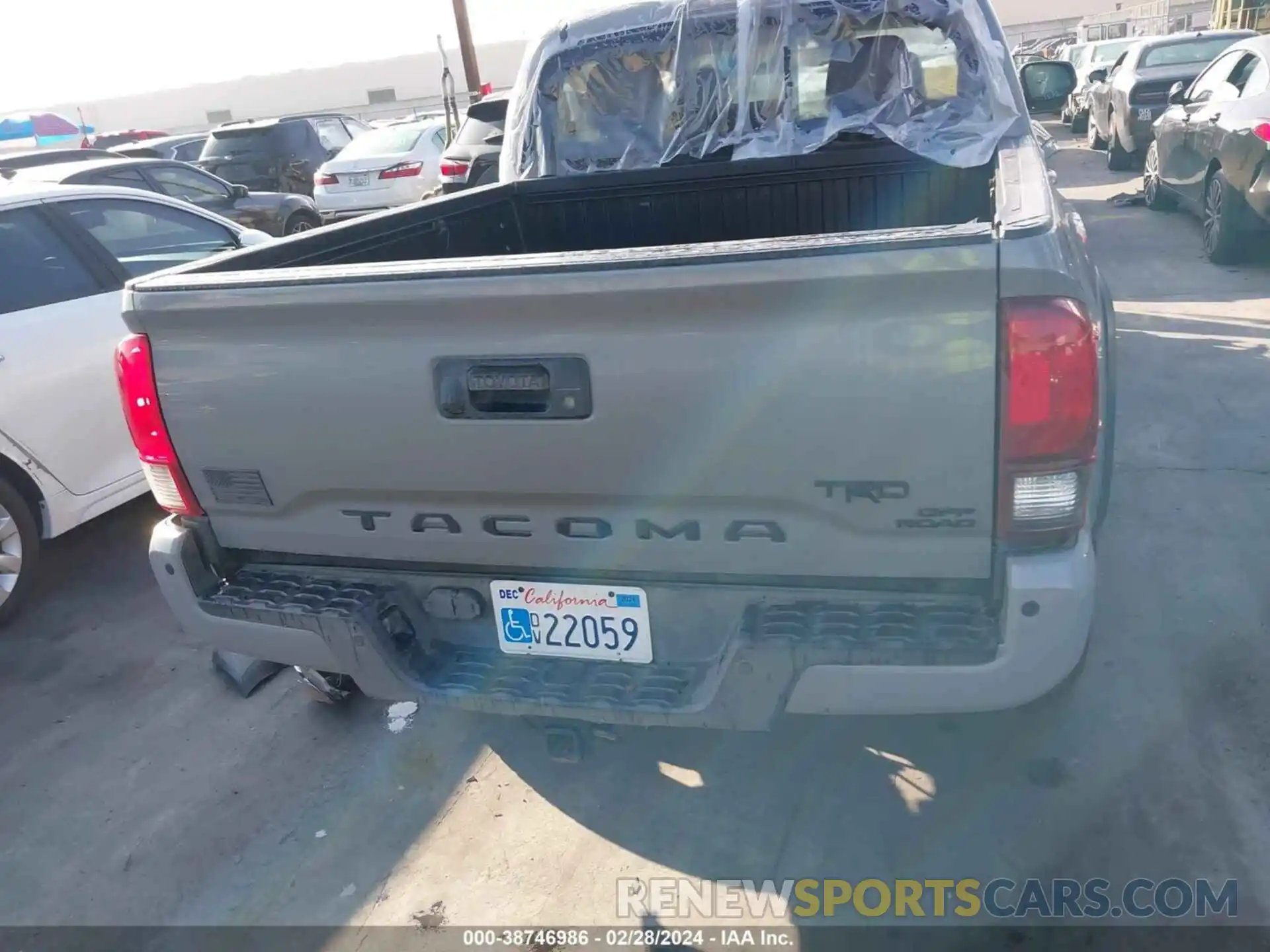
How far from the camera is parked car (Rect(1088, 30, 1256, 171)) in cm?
1145

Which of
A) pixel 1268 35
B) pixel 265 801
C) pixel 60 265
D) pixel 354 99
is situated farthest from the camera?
pixel 354 99

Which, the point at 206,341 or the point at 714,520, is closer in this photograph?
the point at 714,520

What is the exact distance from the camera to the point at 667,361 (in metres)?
1.96

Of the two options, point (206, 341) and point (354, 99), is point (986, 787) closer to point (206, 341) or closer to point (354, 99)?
point (206, 341)

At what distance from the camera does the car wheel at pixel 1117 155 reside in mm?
12511

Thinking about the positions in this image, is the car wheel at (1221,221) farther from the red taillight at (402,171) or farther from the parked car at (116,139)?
the parked car at (116,139)

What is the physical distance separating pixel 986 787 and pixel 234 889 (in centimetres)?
210

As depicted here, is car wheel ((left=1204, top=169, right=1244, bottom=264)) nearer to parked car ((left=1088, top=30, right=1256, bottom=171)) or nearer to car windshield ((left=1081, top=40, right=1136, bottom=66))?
parked car ((left=1088, top=30, right=1256, bottom=171))

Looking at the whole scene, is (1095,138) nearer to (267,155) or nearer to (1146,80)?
(1146,80)

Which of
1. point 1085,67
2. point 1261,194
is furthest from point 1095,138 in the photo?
point 1261,194

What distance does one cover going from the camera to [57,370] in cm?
423

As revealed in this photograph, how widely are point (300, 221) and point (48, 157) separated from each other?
2.29 metres

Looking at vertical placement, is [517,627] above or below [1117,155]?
above

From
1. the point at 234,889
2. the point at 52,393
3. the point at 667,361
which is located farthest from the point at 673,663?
the point at 52,393
